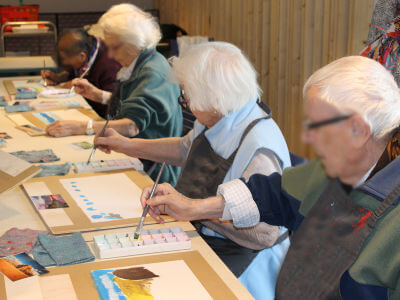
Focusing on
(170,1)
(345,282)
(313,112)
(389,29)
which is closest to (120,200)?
(345,282)

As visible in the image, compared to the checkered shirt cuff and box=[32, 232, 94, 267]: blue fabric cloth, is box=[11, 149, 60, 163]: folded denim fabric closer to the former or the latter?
box=[32, 232, 94, 267]: blue fabric cloth

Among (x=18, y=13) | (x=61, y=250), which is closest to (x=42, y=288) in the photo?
(x=61, y=250)

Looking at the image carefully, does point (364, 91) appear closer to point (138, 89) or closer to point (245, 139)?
point (245, 139)

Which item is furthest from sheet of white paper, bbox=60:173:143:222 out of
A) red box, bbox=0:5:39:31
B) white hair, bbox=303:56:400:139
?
red box, bbox=0:5:39:31

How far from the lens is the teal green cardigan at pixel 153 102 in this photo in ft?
11.0

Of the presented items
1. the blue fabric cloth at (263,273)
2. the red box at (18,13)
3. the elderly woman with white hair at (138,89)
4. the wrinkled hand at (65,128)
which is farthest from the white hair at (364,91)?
the red box at (18,13)

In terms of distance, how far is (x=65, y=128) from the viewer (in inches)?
133

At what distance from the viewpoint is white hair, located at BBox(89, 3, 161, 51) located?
3602 millimetres

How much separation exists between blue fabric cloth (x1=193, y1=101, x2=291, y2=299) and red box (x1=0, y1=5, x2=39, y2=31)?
646 cm

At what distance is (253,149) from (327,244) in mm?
732

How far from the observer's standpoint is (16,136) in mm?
3379

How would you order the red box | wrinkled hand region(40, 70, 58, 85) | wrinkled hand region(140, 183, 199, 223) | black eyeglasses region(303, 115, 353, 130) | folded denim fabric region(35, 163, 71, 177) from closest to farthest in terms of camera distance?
black eyeglasses region(303, 115, 353, 130) < wrinkled hand region(140, 183, 199, 223) < folded denim fabric region(35, 163, 71, 177) < wrinkled hand region(40, 70, 58, 85) < the red box

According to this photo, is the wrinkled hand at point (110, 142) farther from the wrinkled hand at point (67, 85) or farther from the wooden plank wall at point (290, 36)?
the wrinkled hand at point (67, 85)

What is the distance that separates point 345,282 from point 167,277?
51 centimetres
